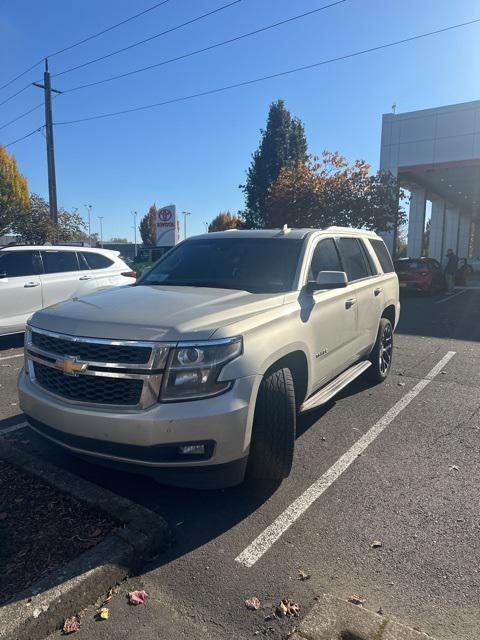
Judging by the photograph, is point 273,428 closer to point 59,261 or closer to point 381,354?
point 381,354

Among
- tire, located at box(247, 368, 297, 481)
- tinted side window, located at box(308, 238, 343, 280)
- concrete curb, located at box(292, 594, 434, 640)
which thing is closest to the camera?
concrete curb, located at box(292, 594, 434, 640)

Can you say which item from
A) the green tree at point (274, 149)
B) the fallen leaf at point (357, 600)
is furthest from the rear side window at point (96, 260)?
the green tree at point (274, 149)

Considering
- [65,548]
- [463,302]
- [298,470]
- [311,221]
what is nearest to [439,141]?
[311,221]

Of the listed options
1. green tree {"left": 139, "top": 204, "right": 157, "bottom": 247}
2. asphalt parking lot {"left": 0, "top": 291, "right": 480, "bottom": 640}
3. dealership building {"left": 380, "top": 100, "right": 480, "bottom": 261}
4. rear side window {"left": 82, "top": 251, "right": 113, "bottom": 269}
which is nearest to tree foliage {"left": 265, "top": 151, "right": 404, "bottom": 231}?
dealership building {"left": 380, "top": 100, "right": 480, "bottom": 261}

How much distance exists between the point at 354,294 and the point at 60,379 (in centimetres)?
311

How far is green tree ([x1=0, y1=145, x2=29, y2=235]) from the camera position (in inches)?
813

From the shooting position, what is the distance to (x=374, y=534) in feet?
10.2

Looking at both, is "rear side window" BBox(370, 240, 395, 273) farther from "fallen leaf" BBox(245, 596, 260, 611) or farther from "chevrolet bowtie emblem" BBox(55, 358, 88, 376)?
"fallen leaf" BBox(245, 596, 260, 611)

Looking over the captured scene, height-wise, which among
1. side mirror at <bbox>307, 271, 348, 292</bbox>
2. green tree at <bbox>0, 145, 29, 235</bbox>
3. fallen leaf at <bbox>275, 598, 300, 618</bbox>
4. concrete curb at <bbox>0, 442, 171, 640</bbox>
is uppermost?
green tree at <bbox>0, 145, 29, 235</bbox>

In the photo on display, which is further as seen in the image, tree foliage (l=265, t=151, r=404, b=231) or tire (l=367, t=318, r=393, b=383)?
tree foliage (l=265, t=151, r=404, b=231)

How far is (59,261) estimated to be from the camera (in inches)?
358

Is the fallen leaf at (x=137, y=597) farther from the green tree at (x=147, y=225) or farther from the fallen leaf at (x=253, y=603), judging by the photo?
the green tree at (x=147, y=225)

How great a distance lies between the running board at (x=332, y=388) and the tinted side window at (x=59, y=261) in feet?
19.7

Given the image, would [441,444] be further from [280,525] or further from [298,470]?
[280,525]
